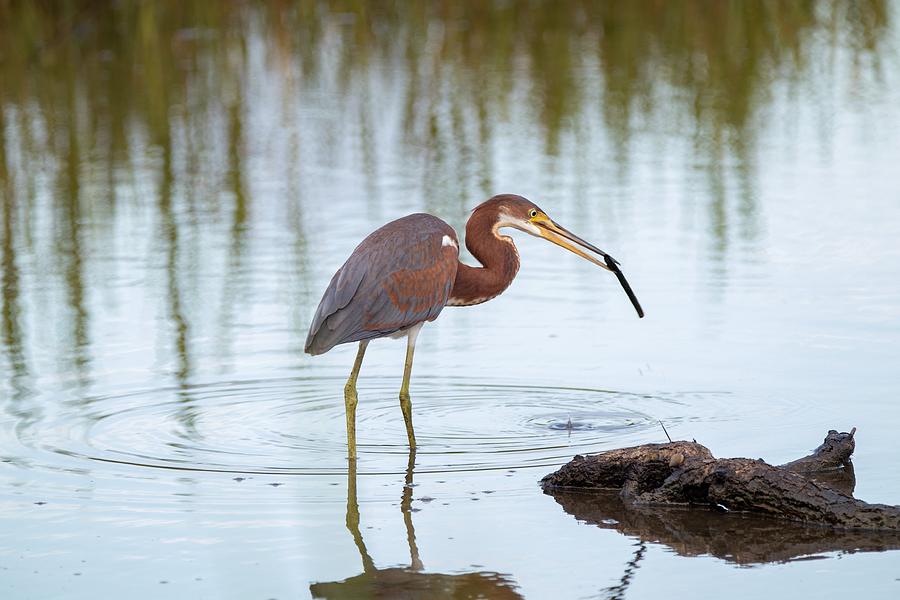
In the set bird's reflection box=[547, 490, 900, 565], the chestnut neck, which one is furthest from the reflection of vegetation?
bird's reflection box=[547, 490, 900, 565]

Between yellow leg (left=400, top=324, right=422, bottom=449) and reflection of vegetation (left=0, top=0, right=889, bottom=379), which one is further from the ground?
reflection of vegetation (left=0, top=0, right=889, bottom=379)

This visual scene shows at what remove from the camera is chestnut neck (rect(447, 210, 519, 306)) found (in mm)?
7895

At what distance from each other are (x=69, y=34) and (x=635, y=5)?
25.6 ft

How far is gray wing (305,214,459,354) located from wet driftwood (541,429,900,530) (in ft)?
4.23

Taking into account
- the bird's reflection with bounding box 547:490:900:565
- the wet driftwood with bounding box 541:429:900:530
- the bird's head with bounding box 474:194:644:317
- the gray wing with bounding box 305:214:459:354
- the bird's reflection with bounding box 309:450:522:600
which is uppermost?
the bird's head with bounding box 474:194:644:317

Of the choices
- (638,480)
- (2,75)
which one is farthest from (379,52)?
(638,480)

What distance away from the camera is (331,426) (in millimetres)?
7730

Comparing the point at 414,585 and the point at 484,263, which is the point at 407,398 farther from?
the point at 414,585

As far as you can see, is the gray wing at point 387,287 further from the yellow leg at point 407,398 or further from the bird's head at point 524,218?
the bird's head at point 524,218

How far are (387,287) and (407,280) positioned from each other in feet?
0.32

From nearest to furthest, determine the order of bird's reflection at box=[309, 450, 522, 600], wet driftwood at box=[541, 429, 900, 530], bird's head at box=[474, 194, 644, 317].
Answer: bird's reflection at box=[309, 450, 522, 600], wet driftwood at box=[541, 429, 900, 530], bird's head at box=[474, 194, 644, 317]

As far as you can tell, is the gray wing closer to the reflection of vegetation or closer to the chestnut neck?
the chestnut neck

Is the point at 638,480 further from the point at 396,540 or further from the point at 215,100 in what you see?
the point at 215,100

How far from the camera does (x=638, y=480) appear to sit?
6355mm
